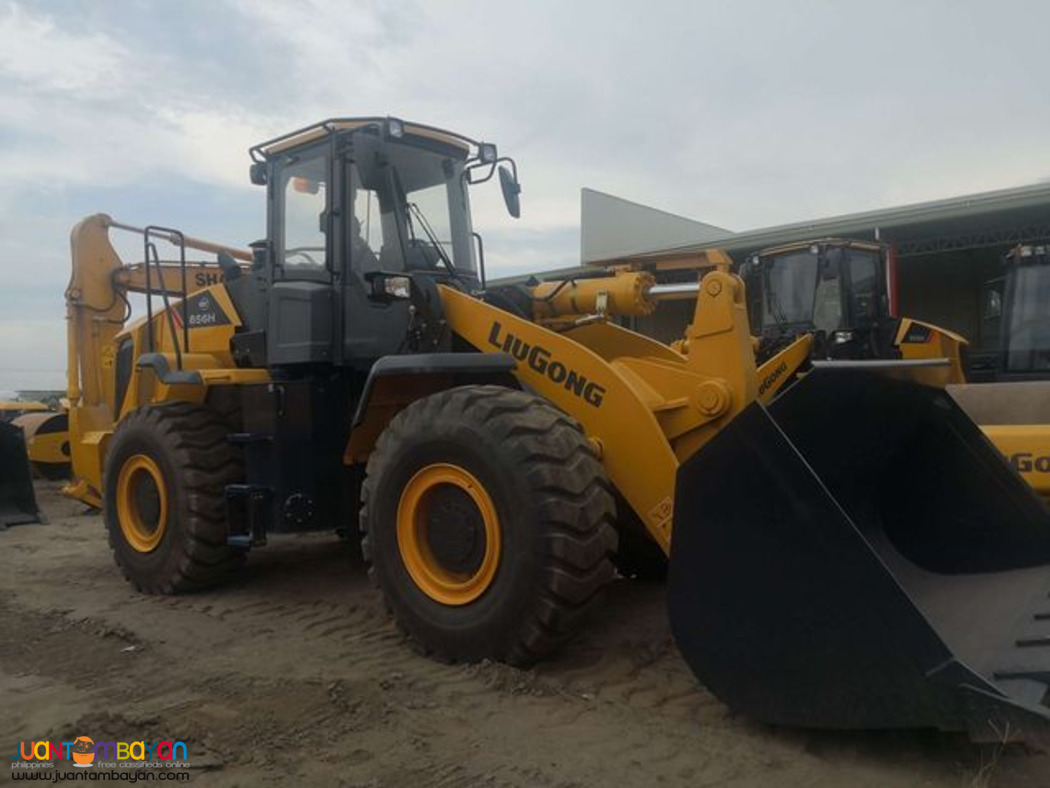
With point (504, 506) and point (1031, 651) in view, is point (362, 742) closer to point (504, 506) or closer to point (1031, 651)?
point (504, 506)

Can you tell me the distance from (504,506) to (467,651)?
700 mm

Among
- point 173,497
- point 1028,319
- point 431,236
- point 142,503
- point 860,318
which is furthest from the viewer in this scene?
point 860,318

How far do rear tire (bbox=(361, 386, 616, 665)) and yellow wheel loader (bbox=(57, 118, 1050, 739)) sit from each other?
1 cm

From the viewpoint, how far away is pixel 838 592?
3.00 meters

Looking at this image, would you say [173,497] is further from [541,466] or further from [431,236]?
[541,466]

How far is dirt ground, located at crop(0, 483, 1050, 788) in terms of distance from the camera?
2.99m

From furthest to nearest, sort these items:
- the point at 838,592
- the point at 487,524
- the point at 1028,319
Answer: the point at 1028,319, the point at 487,524, the point at 838,592

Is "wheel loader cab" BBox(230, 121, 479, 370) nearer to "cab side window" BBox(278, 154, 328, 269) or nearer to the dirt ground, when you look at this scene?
"cab side window" BBox(278, 154, 328, 269)

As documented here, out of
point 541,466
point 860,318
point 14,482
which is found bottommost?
point 14,482

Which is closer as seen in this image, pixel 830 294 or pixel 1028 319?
pixel 1028 319

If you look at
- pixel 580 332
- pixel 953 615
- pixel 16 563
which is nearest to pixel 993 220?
pixel 580 332

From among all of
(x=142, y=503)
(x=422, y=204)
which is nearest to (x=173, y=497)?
(x=142, y=503)

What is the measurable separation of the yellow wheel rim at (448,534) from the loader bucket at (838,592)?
101cm

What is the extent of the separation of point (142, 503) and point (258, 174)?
2.34m
